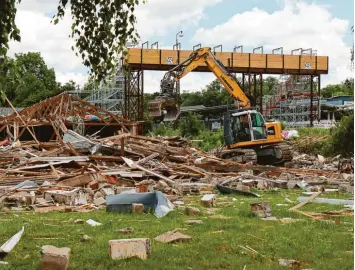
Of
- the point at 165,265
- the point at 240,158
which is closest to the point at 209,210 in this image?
the point at 165,265

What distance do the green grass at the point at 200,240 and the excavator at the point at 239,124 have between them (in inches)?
518

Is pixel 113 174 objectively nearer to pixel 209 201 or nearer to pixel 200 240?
pixel 209 201

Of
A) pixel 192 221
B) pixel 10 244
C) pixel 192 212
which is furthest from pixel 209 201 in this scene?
pixel 10 244

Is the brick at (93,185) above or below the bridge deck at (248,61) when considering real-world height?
below

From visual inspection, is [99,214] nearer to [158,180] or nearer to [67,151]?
[158,180]

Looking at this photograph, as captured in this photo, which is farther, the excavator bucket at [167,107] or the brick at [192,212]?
the excavator bucket at [167,107]

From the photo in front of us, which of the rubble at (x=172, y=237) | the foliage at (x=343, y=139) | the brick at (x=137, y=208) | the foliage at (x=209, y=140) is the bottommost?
the foliage at (x=209, y=140)

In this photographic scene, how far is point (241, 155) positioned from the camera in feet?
81.8

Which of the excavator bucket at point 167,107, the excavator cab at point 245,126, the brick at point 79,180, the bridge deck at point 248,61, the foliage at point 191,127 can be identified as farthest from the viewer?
the bridge deck at point 248,61

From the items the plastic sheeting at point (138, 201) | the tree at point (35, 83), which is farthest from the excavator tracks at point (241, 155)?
the tree at point (35, 83)

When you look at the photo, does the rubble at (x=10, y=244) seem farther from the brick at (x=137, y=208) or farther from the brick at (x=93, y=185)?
the brick at (x=93, y=185)

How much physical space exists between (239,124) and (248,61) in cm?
2496

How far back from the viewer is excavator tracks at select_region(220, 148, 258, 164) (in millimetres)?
24688

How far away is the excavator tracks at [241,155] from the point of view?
24688mm
